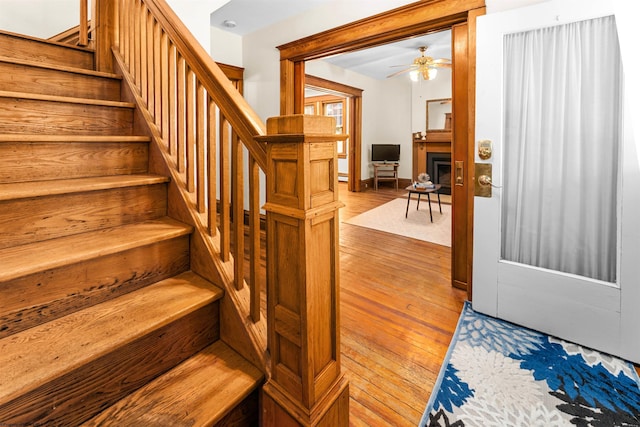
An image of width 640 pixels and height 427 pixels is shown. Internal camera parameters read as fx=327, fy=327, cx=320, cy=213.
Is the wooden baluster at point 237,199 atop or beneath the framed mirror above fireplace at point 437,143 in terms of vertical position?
beneath

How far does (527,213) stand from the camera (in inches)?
79.2

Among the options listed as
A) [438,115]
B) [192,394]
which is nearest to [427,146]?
[438,115]

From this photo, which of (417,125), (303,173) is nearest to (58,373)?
(303,173)

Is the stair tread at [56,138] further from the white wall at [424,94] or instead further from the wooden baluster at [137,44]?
the white wall at [424,94]

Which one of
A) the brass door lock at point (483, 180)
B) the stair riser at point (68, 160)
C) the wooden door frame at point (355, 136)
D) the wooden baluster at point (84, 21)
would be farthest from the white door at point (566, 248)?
the wooden door frame at point (355, 136)

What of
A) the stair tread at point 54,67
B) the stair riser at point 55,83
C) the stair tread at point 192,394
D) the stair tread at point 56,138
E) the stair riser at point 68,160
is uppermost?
the stair tread at point 54,67

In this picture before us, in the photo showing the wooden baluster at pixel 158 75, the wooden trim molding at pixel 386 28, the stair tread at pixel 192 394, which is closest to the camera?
the stair tread at pixel 192 394

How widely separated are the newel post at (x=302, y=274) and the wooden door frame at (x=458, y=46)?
5.15 feet

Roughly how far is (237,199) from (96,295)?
1.96ft

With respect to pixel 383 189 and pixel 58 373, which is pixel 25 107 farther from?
pixel 383 189

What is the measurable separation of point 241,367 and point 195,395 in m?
0.17

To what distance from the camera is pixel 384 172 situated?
8.07 m

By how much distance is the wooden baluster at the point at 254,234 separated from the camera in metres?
1.13

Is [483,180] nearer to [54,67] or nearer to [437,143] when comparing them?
[54,67]
